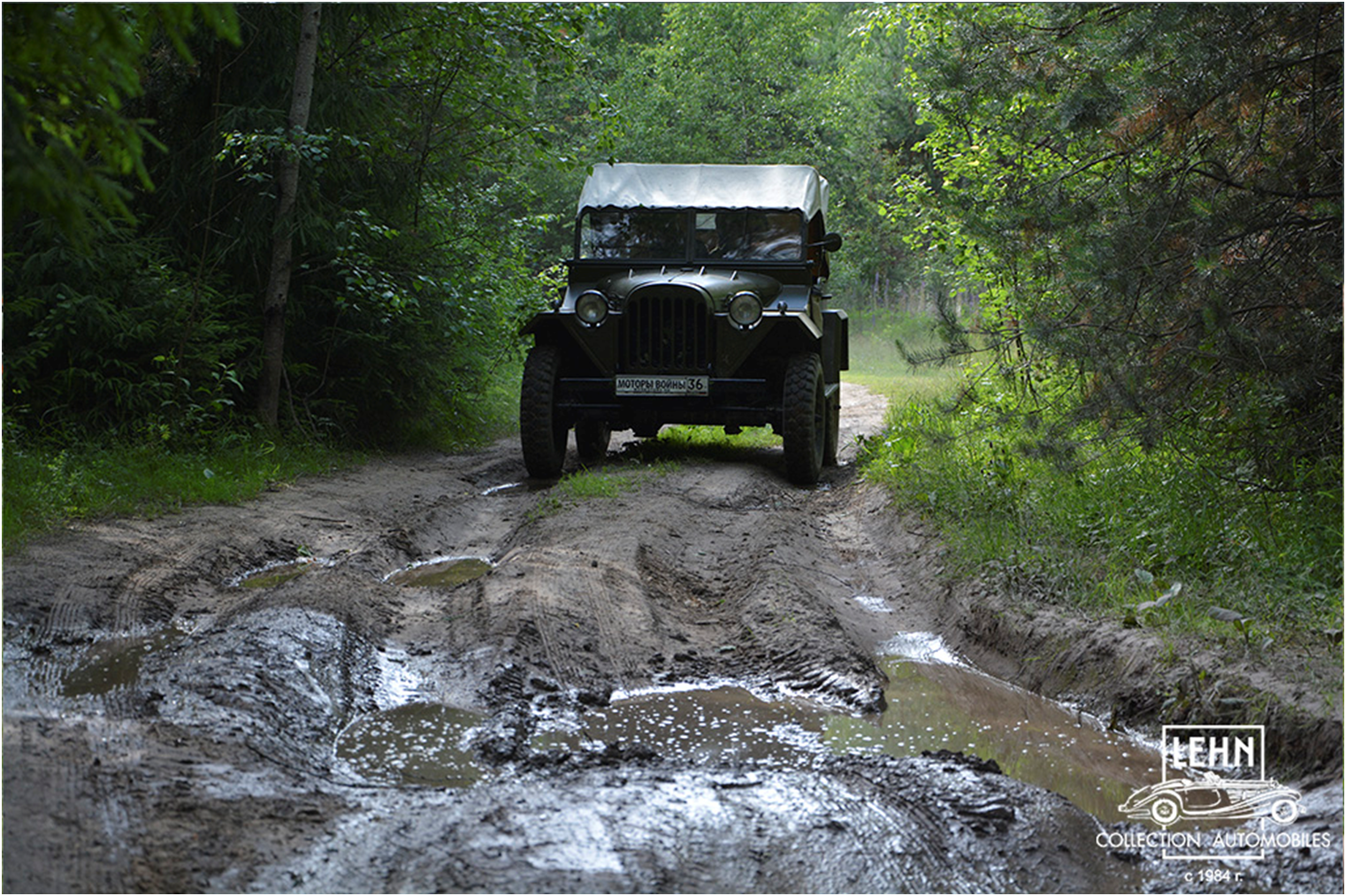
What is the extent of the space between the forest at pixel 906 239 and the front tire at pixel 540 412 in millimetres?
1359

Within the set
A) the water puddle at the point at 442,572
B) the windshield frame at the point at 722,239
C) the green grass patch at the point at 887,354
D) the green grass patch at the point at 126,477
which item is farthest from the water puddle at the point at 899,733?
the green grass patch at the point at 887,354

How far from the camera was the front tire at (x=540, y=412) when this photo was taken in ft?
30.9

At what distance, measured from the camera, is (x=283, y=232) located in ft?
31.8

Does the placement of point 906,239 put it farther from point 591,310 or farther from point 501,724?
point 501,724

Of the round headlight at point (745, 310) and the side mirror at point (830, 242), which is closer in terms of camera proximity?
the round headlight at point (745, 310)

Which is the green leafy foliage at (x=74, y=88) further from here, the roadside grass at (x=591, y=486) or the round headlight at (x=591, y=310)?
the round headlight at (x=591, y=310)

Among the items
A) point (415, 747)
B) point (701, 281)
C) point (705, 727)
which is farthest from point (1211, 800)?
point (701, 281)

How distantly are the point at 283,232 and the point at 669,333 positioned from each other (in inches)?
135

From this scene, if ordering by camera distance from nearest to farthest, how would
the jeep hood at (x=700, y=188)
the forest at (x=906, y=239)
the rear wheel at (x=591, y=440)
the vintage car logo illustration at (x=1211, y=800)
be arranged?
the vintage car logo illustration at (x=1211, y=800) → the forest at (x=906, y=239) → the jeep hood at (x=700, y=188) → the rear wheel at (x=591, y=440)

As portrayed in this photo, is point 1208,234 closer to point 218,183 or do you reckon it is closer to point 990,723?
point 990,723

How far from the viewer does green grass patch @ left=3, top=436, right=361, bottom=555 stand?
614cm


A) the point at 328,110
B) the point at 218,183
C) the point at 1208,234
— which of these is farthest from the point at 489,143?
the point at 1208,234

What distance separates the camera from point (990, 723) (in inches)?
173

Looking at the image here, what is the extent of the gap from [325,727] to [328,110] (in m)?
7.66
